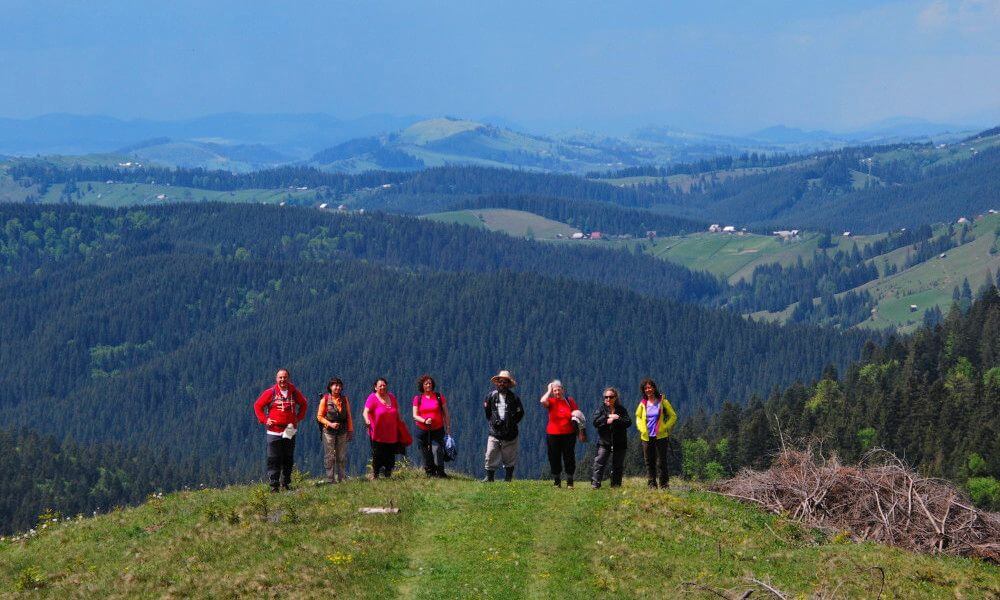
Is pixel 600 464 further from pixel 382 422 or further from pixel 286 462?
pixel 286 462

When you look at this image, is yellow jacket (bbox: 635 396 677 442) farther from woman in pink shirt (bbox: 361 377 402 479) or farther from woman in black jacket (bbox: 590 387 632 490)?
woman in pink shirt (bbox: 361 377 402 479)

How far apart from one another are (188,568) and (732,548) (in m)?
14.8

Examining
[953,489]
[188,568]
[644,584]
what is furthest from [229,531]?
[953,489]

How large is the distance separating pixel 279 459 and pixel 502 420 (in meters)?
7.76

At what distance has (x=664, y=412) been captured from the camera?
130 ft

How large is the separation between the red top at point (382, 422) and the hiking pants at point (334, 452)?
3.59ft

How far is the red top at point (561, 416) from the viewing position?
39906 millimetres

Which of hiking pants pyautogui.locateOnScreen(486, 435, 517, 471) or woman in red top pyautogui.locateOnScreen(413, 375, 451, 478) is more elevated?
woman in red top pyautogui.locateOnScreen(413, 375, 451, 478)

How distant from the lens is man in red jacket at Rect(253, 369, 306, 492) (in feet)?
126

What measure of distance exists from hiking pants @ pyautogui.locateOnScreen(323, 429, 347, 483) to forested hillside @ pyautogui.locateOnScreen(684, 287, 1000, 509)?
64484 mm

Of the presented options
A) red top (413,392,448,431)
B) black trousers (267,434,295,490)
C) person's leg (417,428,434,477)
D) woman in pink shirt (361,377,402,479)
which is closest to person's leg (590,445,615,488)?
red top (413,392,448,431)

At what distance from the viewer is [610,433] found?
130 feet

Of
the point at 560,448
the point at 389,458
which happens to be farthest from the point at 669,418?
the point at 389,458

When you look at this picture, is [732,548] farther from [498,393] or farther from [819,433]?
[819,433]
